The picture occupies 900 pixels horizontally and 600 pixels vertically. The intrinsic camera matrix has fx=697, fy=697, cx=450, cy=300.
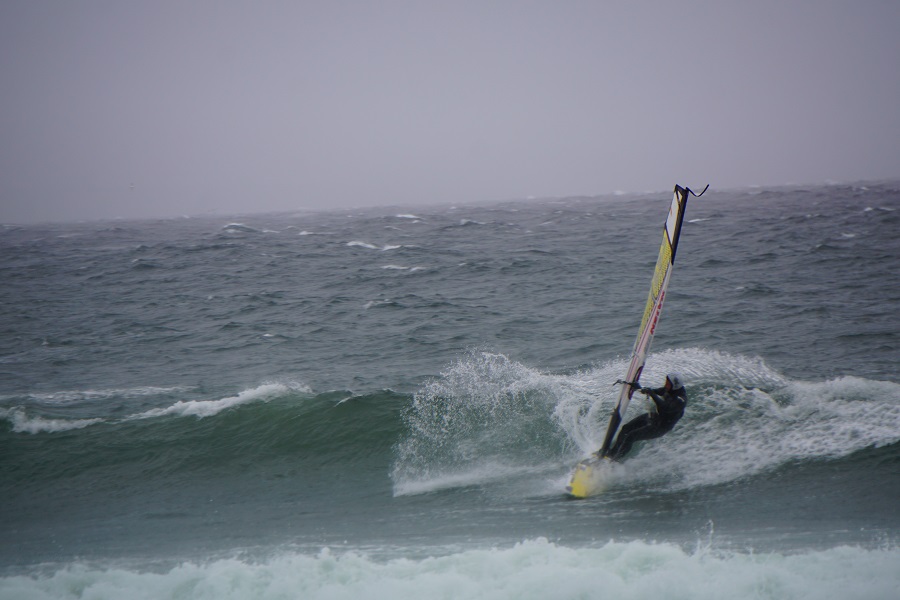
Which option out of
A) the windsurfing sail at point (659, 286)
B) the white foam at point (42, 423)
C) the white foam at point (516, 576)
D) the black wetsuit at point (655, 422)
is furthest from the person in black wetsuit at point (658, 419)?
the white foam at point (42, 423)

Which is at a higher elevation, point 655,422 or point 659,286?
point 659,286

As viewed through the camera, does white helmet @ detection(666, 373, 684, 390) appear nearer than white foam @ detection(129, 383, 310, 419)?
Yes

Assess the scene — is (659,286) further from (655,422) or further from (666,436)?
(666,436)

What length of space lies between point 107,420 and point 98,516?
2628mm

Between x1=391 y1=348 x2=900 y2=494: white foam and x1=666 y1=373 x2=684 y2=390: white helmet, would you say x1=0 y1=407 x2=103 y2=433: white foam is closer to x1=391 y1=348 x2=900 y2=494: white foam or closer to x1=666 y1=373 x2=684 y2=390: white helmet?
x1=391 y1=348 x2=900 y2=494: white foam

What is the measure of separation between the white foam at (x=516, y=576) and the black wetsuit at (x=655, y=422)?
140cm

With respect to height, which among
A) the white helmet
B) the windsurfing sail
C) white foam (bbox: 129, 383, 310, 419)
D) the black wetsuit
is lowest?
white foam (bbox: 129, 383, 310, 419)

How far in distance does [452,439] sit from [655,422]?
9.30 ft

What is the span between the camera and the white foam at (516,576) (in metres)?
5.48

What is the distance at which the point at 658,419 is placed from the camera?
728 centimetres

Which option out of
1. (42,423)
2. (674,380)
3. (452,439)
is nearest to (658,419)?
(674,380)

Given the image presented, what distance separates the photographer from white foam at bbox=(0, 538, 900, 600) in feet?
18.0

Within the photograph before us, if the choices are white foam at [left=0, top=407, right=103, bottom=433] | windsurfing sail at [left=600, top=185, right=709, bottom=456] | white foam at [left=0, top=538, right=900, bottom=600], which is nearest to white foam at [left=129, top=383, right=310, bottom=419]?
white foam at [left=0, top=407, right=103, bottom=433]

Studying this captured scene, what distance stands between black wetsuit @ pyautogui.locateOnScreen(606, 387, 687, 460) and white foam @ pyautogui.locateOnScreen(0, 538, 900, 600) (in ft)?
4.60
